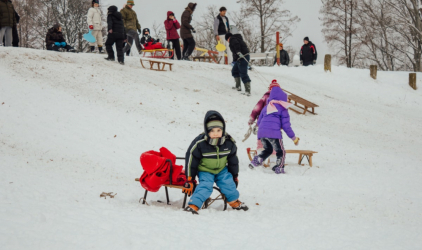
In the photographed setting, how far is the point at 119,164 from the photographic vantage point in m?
6.41

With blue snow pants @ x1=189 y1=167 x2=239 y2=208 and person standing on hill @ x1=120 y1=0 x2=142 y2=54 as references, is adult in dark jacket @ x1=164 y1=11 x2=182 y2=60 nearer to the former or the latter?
person standing on hill @ x1=120 y1=0 x2=142 y2=54

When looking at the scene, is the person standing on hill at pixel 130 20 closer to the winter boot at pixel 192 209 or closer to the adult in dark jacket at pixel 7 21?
the adult in dark jacket at pixel 7 21

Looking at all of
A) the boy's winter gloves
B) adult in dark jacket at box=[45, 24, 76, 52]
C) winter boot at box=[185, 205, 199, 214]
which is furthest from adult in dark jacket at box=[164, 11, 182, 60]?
winter boot at box=[185, 205, 199, 214]

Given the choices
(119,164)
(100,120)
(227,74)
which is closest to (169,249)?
(119,164)

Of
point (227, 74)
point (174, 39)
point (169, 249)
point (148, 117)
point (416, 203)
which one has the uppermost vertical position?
point (174, 39)

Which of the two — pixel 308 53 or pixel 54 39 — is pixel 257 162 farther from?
pixel 308 53

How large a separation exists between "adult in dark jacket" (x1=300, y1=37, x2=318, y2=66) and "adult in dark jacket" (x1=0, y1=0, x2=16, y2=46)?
13.4m

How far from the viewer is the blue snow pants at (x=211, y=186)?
4.28m

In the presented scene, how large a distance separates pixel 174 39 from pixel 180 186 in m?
12.0

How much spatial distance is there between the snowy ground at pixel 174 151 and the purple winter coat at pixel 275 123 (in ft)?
2.51

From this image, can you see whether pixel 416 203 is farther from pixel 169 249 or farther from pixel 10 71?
pixel 10 71

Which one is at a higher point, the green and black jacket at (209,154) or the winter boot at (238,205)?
the green and black jacket at (209,154)

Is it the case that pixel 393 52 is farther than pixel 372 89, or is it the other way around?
pixel 393 52

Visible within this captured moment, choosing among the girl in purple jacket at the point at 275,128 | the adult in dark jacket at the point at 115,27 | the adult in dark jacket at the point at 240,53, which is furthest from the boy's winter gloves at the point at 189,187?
the adult in dark jacket at the point at 115,27
